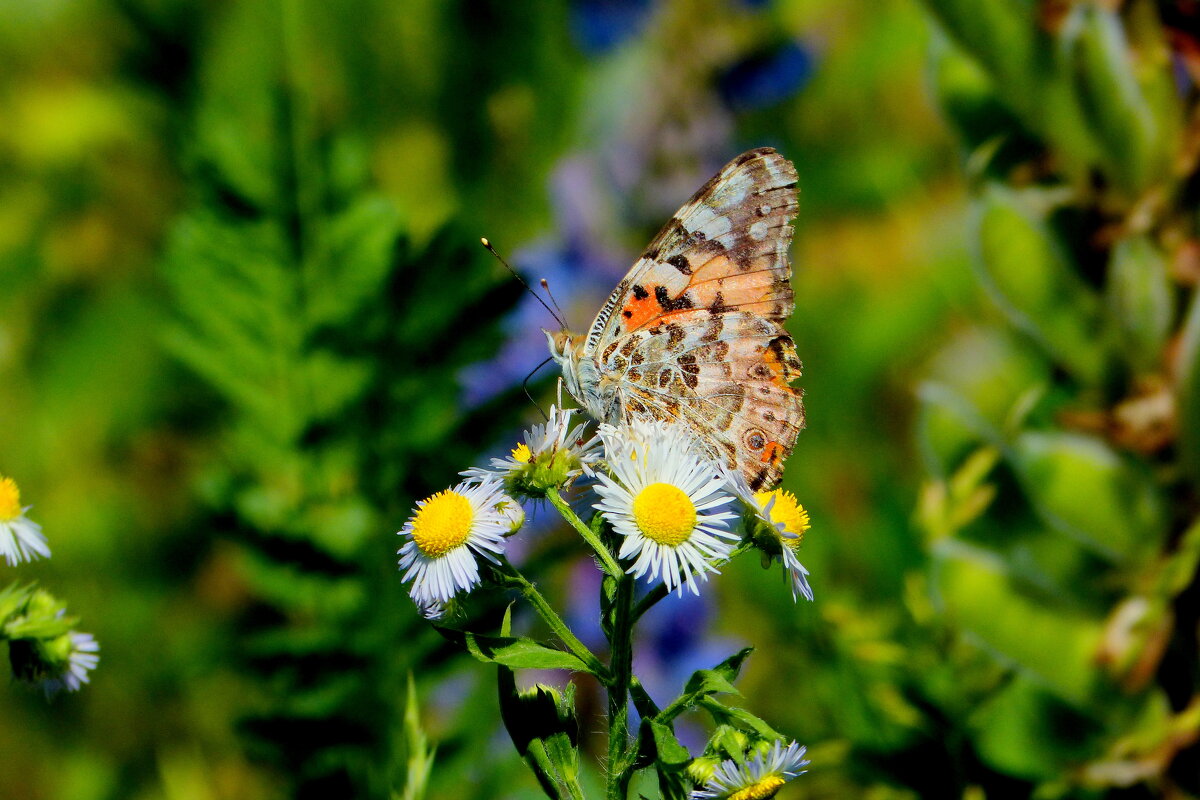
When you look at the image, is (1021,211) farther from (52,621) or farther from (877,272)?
(877,272)

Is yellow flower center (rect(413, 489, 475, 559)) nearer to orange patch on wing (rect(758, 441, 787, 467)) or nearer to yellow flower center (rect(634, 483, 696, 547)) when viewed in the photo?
yellow flower center (rect(634, 483, 696, 547))

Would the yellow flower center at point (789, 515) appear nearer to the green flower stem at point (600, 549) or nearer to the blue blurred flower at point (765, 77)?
the green flower stem at point (600, 549)

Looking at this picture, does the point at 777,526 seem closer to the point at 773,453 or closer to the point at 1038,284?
the point at 773,453

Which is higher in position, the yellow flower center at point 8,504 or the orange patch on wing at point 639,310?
the orange patch on wing at point 639,310

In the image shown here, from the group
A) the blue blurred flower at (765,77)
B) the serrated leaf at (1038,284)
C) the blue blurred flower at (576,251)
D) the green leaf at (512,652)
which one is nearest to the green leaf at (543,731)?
the green leaf at (512,652)

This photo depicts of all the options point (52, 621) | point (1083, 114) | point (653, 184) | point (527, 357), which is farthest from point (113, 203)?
point (1083, 114)

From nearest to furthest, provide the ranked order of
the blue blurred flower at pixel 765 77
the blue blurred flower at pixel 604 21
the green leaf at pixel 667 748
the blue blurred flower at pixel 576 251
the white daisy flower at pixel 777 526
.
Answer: the green leaf at pixel 667 748, the white daisy flower at pixel 777 526, the blue blurred flower at pixel 576 251, the blue blurred flower at pixel 765 77, the blue blurred flower at pixel 604 21

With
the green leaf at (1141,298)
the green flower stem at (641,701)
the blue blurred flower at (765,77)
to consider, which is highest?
the blue blurred flower at (765,77)

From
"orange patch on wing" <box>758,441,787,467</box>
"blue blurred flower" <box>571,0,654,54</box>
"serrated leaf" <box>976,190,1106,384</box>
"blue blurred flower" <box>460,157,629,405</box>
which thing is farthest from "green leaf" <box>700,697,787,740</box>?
"blue blurred flower" <box>571,0,654,54</box>
